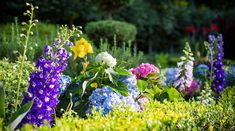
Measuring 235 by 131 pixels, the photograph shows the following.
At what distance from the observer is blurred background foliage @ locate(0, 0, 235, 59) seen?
14617 mm

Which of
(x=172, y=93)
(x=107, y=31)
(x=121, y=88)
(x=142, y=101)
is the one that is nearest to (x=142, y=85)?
(x=142, y=101)

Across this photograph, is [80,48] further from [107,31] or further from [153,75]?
[107,31]

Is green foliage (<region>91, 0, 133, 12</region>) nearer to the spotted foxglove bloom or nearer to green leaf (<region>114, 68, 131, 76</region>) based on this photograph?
the spotted foxglove bloom

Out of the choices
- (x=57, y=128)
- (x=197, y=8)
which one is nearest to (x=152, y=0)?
(x=197, y=8)

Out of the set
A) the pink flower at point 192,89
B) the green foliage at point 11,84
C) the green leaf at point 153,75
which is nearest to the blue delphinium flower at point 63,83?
the green foliage at point 11,84

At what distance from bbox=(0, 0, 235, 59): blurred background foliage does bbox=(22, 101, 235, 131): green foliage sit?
365 inches

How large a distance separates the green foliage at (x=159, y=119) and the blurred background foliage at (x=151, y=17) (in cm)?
928

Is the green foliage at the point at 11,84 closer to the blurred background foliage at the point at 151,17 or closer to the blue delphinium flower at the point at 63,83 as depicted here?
the blue delphinium flower at the point at 63,83

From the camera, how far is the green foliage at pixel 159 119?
3.25 metres

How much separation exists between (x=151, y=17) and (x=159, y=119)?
1345cm

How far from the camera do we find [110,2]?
13750mm

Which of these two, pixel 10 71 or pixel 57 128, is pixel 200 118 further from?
pixel 10 71

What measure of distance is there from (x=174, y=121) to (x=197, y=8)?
57.4ft

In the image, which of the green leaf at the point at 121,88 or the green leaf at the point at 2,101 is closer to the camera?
the green leaf at the point at 2,101
